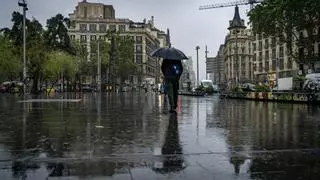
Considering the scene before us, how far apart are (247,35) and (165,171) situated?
517 feet

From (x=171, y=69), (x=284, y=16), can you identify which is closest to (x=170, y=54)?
(x=171, y=69)

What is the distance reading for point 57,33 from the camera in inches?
3127

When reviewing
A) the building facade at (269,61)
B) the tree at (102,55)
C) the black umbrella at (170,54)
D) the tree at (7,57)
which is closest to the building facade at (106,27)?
the building facade at (269,61)

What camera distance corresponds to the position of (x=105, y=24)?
164m

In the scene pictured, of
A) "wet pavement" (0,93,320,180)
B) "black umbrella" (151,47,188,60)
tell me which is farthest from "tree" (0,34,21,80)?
"wet pavement" (0,93,320,180)

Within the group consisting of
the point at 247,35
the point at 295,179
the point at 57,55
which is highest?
the point at 247,35

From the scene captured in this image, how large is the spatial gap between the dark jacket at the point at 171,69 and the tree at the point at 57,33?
6121cm

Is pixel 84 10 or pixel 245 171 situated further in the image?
pixel 84 10

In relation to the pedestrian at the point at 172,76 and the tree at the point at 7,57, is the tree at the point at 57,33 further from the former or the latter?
the pedestrian at the point at 172,76

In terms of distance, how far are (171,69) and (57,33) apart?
2534 inches

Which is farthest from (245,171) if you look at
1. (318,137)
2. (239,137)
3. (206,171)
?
(318,137)

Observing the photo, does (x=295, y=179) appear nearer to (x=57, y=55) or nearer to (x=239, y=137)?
(x=239, y=137)

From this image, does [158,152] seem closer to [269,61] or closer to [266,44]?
[269,61]

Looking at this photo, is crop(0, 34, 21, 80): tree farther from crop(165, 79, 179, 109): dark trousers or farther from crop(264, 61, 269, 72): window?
crop(264, 61, 269, 72): window
